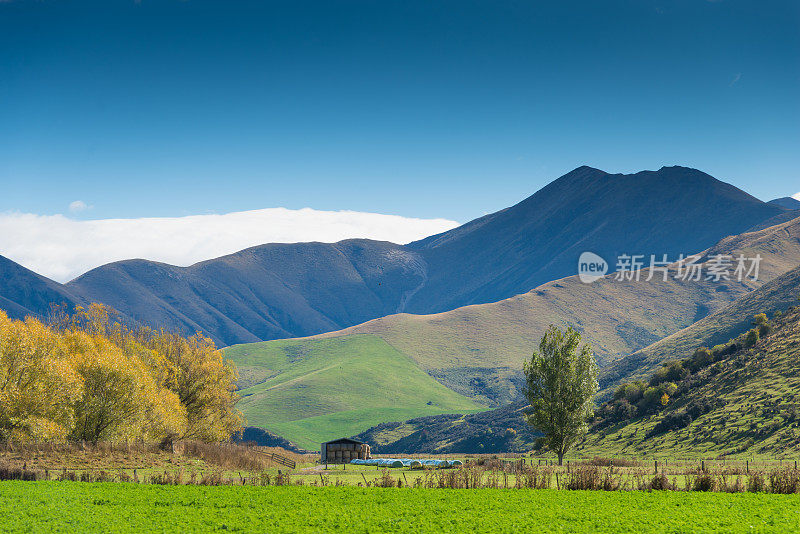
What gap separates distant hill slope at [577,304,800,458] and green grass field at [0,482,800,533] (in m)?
50.1

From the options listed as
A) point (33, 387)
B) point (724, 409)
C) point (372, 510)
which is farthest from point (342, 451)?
point (372, 510)

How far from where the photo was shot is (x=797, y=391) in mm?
97250

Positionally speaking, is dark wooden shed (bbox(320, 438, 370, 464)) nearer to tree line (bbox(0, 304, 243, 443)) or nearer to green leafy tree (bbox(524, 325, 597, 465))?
tree line (bbox(0, 304, 243, 443))

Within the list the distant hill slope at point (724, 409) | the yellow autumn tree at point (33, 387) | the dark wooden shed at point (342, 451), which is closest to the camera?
the yellow autumn tree at point (33, 387)

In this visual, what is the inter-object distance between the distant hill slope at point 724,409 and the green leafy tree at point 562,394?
25608 millimetres

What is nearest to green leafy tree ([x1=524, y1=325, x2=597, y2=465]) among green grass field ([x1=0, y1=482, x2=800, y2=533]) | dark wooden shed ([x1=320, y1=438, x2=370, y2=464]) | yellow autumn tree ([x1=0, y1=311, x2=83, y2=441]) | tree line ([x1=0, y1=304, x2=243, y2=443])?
green grass field ([x1=0, y1=482, x2=800, y2=533])

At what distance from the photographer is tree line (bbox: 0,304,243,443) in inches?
2621

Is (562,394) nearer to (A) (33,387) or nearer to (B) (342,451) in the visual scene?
(B) (342,451)

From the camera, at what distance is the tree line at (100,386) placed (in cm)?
6656

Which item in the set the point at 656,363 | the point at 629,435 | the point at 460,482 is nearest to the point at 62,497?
the point at 460,482

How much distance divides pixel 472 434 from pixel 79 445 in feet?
472

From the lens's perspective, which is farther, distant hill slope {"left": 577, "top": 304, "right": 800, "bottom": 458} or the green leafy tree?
distant hill slope {"left": 577, "top": 304, "right": 800, "bottom": 458}

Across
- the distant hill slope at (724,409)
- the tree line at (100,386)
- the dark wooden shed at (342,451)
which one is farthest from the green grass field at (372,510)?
the dark wooden shed at (342,451)

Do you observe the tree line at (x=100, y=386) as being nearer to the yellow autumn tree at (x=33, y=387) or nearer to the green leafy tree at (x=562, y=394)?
the yellow autumn tree at (x=33, y=387)
